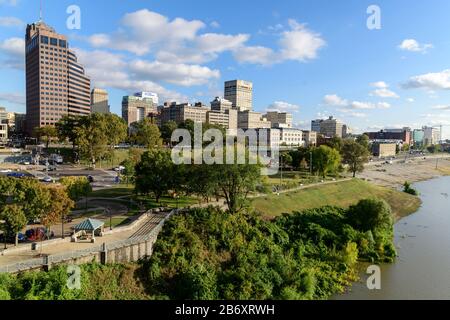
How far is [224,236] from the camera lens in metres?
36.0

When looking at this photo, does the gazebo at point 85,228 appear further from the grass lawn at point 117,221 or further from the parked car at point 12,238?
the grass lawn at point 117,221

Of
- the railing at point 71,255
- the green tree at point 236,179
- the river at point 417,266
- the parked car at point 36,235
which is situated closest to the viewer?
A: the railing at point 71,255

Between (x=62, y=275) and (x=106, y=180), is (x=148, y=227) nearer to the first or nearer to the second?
(x=62, y=275)

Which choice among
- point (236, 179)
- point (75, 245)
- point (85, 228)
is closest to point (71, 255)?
point (75, 245)

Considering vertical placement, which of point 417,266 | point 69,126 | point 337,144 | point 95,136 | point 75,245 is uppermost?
point 69,126

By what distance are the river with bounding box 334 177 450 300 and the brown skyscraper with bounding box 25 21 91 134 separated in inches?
5293

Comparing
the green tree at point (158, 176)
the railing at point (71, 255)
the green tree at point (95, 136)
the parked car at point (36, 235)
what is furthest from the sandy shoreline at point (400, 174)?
the parked car at point (36, 235)

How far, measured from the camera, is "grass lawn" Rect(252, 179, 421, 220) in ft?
173

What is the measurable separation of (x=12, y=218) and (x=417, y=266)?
129 ft

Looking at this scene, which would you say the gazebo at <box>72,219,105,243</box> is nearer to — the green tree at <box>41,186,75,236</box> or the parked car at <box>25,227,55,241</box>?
the green tree at <box>41,186,75,236</box>

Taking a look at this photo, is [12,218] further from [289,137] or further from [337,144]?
[289,137]

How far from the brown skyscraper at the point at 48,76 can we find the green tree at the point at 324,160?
10791cm

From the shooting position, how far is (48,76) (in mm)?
142000

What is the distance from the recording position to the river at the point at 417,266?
32000mm
